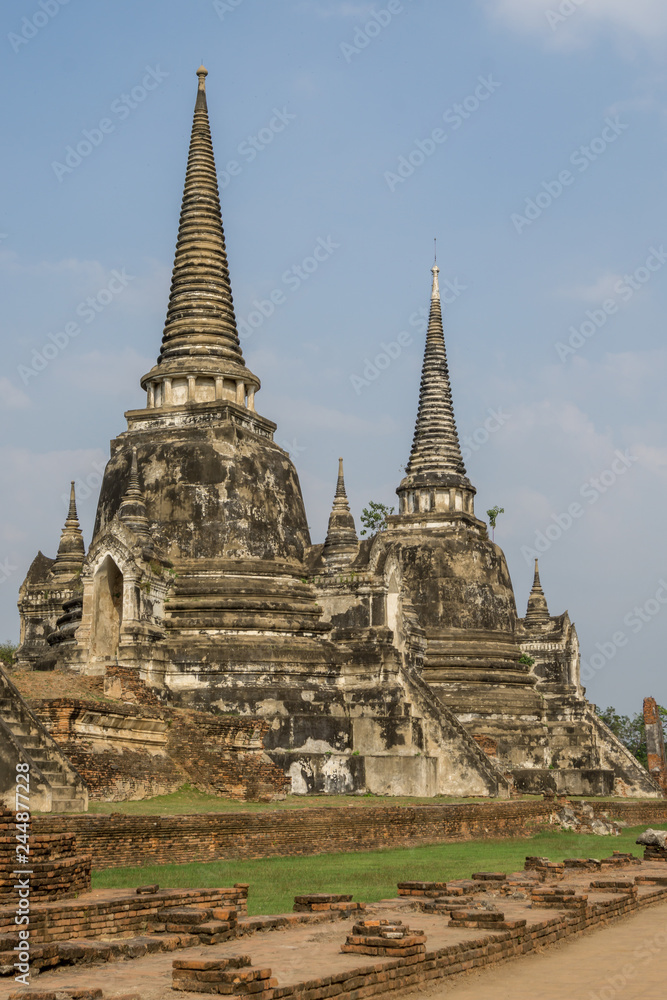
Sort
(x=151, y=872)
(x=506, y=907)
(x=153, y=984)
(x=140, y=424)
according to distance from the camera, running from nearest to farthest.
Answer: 1. (x=153, y=984)
2. (x=506, y=907)
3. (x=151, y=872)
4. (x=140, y=424)

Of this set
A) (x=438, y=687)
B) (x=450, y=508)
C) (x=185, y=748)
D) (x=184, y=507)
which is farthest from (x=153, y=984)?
(x=450, y=508)

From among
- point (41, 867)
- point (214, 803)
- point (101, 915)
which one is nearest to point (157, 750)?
point (214, 803)

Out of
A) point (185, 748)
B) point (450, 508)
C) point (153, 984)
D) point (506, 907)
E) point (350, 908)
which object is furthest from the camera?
point (450, 508)

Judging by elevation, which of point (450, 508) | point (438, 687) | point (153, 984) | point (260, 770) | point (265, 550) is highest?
point (450, 508)

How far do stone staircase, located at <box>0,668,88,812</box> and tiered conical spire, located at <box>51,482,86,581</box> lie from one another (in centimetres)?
1626

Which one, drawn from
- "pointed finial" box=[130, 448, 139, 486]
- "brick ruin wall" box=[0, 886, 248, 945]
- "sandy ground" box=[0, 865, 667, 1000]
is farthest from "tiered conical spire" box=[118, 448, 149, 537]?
"brick ruin wall" box=[0, 886, 248, 945]

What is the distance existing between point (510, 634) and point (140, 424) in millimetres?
13658

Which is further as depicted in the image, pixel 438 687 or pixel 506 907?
pixel 438 687

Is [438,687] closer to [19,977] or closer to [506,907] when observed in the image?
[506,907]

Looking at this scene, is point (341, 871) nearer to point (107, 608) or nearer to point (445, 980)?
point (445, 980)

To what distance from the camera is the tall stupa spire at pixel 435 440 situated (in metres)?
38.4

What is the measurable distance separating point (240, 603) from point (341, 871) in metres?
11.0

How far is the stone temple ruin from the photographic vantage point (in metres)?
25.3

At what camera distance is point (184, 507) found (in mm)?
27531
